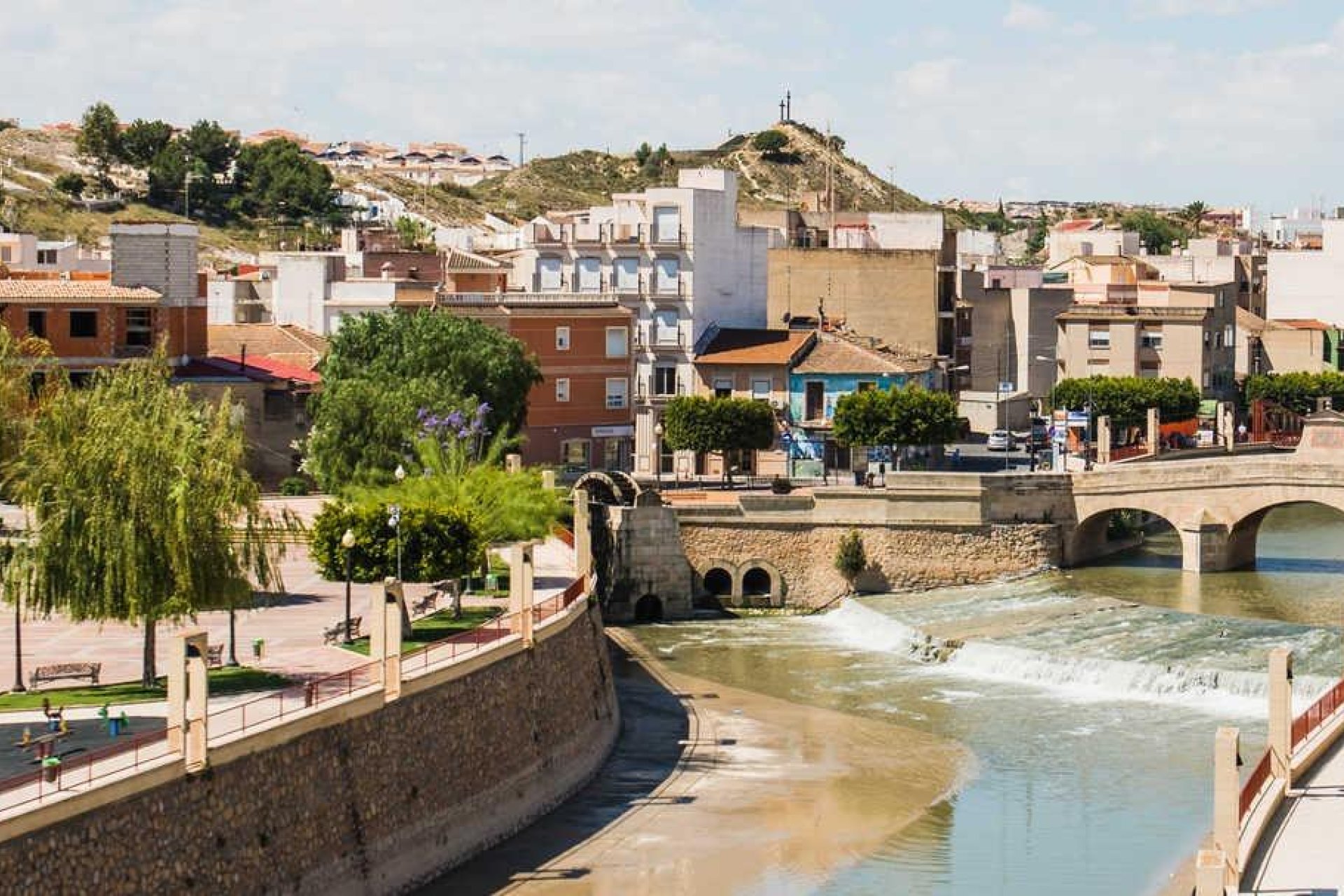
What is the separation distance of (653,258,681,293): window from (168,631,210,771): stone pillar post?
60883mm

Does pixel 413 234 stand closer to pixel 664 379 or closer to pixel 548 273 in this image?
pixel 548 273

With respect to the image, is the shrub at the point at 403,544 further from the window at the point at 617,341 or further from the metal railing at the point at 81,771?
the window at the point at 617,341

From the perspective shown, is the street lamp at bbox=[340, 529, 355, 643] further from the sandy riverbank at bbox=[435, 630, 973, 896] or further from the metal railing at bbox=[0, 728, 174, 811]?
the metal railing at bbox=[0, 728, 174, 811]

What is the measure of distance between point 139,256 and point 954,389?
135 ft

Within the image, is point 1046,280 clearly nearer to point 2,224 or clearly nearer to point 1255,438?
point 1255,438

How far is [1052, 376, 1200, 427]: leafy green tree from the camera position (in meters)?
105

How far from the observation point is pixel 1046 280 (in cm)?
14500

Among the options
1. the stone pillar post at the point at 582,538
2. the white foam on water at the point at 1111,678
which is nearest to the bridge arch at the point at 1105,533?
the white foam on water at the point at 1111,678

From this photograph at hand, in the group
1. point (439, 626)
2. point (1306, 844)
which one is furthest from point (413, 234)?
point (1306, 844)

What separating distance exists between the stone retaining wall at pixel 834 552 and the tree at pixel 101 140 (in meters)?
94.2

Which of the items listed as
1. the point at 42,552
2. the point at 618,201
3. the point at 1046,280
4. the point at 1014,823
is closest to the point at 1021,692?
the point at 1014,823

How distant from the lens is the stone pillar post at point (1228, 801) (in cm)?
3309

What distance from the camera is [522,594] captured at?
52188 millimetres

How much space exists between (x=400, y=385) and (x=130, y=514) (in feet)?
110
